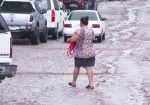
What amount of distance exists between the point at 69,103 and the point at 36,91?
1532mm

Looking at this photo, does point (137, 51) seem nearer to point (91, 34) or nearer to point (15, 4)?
point (15, 4)

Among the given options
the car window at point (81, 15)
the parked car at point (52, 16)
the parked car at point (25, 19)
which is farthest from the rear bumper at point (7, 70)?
the parked car at point (52, 16)

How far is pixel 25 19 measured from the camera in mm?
23484

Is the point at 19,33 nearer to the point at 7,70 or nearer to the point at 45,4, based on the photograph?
the point at 45,4

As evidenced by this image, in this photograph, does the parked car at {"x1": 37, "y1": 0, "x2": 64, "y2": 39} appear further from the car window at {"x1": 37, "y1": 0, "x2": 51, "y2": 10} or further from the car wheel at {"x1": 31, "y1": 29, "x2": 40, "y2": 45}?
the car wheel at {"x1": 31, "y1": 29, "x2": 40, "y2": 45}

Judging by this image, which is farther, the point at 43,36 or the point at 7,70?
the point at 43,36

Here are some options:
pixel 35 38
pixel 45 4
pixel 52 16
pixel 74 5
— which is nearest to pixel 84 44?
pixel 35 38

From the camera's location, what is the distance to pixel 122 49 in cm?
2320

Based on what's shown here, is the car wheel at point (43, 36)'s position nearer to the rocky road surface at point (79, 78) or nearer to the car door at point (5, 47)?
the rocky road surface at point (79, 78)

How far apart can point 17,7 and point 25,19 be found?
106 centimetres

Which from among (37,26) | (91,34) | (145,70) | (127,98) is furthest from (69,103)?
(37,26)

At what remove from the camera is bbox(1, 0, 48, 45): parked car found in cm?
2336

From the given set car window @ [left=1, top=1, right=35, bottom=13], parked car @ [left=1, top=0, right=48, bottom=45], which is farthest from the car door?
car window @ [left=1, top=1, right=35, bottom=13]

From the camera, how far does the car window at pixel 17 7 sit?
951 inches
